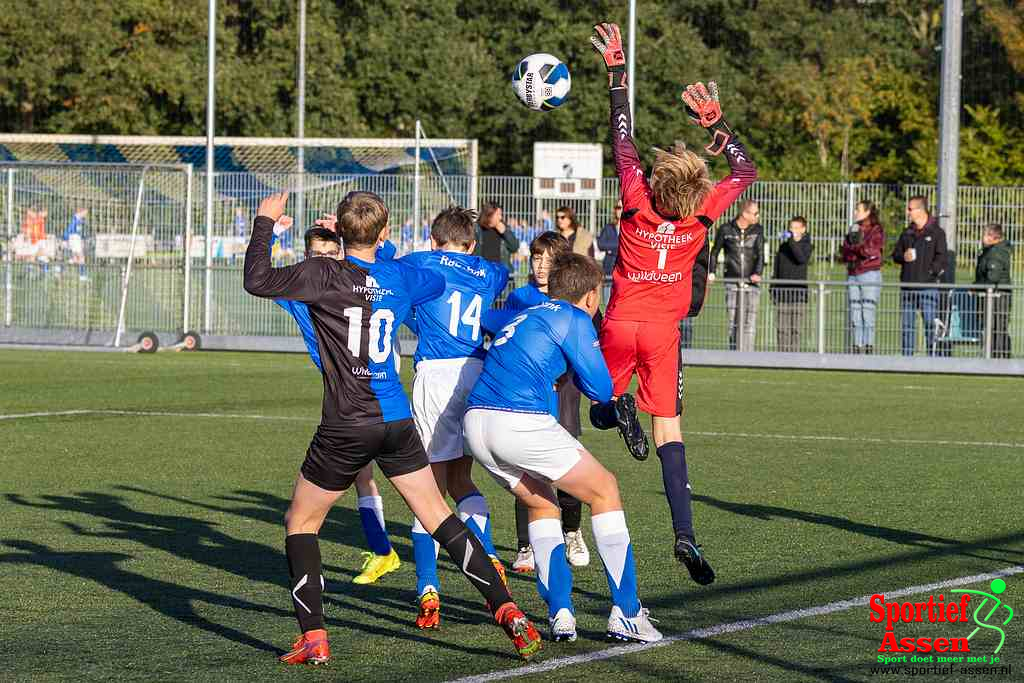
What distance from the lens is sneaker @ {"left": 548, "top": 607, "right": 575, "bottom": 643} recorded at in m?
6.74

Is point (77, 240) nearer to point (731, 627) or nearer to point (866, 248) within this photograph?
point (866, 248)

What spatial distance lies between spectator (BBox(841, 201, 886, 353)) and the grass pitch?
496 centimetres

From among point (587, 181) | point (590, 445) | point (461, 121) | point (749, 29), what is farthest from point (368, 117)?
point (590, 445)

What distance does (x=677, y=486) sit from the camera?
8086 mm

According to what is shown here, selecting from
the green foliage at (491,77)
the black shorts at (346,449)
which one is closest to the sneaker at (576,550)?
the black shorts at (346,449)

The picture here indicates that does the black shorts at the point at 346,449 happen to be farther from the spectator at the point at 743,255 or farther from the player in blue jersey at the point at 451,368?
the spectator at the point at 743,255

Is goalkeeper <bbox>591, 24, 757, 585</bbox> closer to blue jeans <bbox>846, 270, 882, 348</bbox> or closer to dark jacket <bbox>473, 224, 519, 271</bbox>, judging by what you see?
dark jacket <bbox>473, 224, 519, 271</bbox>

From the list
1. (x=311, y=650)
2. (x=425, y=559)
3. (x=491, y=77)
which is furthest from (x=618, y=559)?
(x=491, y=77)

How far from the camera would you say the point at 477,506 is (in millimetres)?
7820

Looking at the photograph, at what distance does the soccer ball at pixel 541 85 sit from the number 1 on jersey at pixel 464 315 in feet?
12.5

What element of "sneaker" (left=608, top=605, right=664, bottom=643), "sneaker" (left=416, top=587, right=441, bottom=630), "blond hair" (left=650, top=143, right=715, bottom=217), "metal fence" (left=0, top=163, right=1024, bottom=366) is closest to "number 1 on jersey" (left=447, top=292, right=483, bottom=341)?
"blond hair" (left=650, top=143, right=715, bottom=217)

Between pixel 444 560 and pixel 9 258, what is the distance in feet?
59.9

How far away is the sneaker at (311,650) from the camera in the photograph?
251 inches

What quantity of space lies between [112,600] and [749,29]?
57.5m
